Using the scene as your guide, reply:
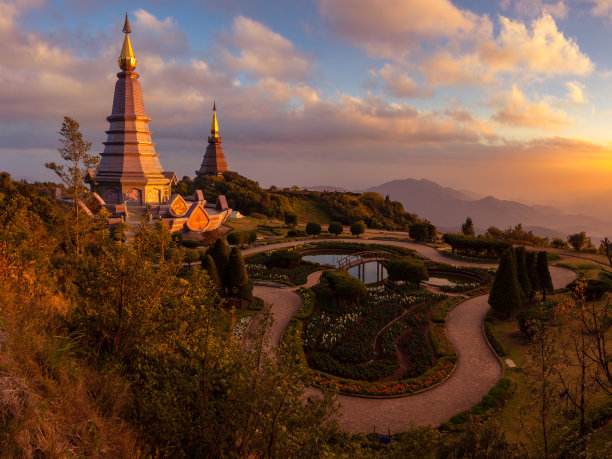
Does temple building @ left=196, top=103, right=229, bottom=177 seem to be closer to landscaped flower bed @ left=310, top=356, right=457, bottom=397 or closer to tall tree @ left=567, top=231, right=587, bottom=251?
tall tree @ left=567, top=231, right=587, bottom=251

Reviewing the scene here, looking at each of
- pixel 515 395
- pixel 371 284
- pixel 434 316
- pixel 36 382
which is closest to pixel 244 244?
pixel 371 284

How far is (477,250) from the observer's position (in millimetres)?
44500

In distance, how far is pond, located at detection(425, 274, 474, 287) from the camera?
3638 centimetres

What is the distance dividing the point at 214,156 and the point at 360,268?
246 feet

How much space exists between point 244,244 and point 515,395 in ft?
125

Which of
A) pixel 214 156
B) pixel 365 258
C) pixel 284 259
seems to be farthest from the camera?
pixel 214 156

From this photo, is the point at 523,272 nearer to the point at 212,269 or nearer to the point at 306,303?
the point at 306,303

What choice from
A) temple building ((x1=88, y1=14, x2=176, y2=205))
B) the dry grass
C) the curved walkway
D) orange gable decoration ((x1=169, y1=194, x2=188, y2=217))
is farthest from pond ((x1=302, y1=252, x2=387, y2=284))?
the dry grass

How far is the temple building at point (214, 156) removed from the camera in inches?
4077

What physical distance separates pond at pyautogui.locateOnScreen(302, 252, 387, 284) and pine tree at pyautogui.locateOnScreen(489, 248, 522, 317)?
14246 millimetres

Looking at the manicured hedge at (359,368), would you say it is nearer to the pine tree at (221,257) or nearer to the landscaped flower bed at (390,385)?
the landscaped flower bed at (390,385)

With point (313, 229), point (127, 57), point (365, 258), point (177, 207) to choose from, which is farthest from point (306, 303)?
point (127, 57)

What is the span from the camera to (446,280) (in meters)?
37.6

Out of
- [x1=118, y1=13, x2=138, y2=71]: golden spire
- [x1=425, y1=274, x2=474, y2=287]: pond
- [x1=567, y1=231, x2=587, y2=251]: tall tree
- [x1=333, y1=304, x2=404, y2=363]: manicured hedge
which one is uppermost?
[x1=118, y1=13, x2=138, y2=71]: golden spire
